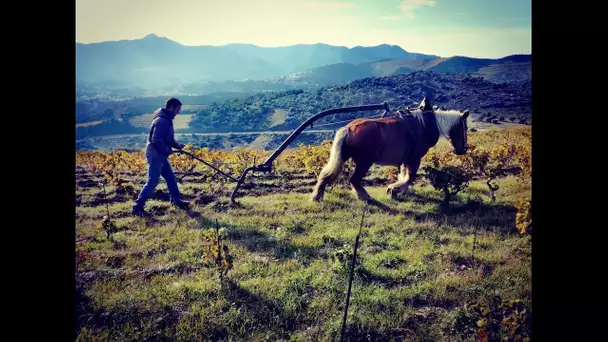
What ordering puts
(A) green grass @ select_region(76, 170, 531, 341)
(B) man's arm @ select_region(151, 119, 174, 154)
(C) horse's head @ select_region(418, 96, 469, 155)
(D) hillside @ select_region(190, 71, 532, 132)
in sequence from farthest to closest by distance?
(D) hillside @ select_region(190, 71, 532, 132)
(C) horse's head @ select_region(418, 96, 469, 155)
(B) man's arm @ select_region(151, 119, 174, 154)
(A) green grass @ select_region(76, 170, 531, 341)

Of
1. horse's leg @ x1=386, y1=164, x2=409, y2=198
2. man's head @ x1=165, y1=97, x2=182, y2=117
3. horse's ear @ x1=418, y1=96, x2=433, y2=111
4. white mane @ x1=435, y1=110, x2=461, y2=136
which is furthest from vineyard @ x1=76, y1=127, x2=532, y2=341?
man's head @ x1=165, y1=97, x2=182, y2=117

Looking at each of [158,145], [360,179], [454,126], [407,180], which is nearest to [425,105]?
[454,126]

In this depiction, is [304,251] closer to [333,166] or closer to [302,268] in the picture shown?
[302,268]

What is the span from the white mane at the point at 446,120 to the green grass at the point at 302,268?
2.67ft

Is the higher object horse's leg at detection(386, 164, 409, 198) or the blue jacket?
the blue jacket

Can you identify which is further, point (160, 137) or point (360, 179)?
point (360, 179)

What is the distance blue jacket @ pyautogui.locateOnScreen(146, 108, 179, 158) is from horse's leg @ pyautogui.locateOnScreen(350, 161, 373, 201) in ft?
7.94

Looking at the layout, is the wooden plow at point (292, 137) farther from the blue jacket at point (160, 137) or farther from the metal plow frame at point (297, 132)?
the blue jacket at point (160, 137)

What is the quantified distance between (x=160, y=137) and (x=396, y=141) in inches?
126

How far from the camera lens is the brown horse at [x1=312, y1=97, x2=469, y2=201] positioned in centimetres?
532

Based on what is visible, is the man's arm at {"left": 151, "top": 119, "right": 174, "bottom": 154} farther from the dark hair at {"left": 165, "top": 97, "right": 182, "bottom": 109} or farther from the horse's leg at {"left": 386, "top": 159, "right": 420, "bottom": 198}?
the horse's leg at {"left": 386, "top": 159, "right": 420, "bottom": 198}

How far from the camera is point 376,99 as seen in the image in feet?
18.4

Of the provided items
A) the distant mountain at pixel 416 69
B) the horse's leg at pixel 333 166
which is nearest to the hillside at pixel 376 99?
the distant mountain at pixel 416 69
